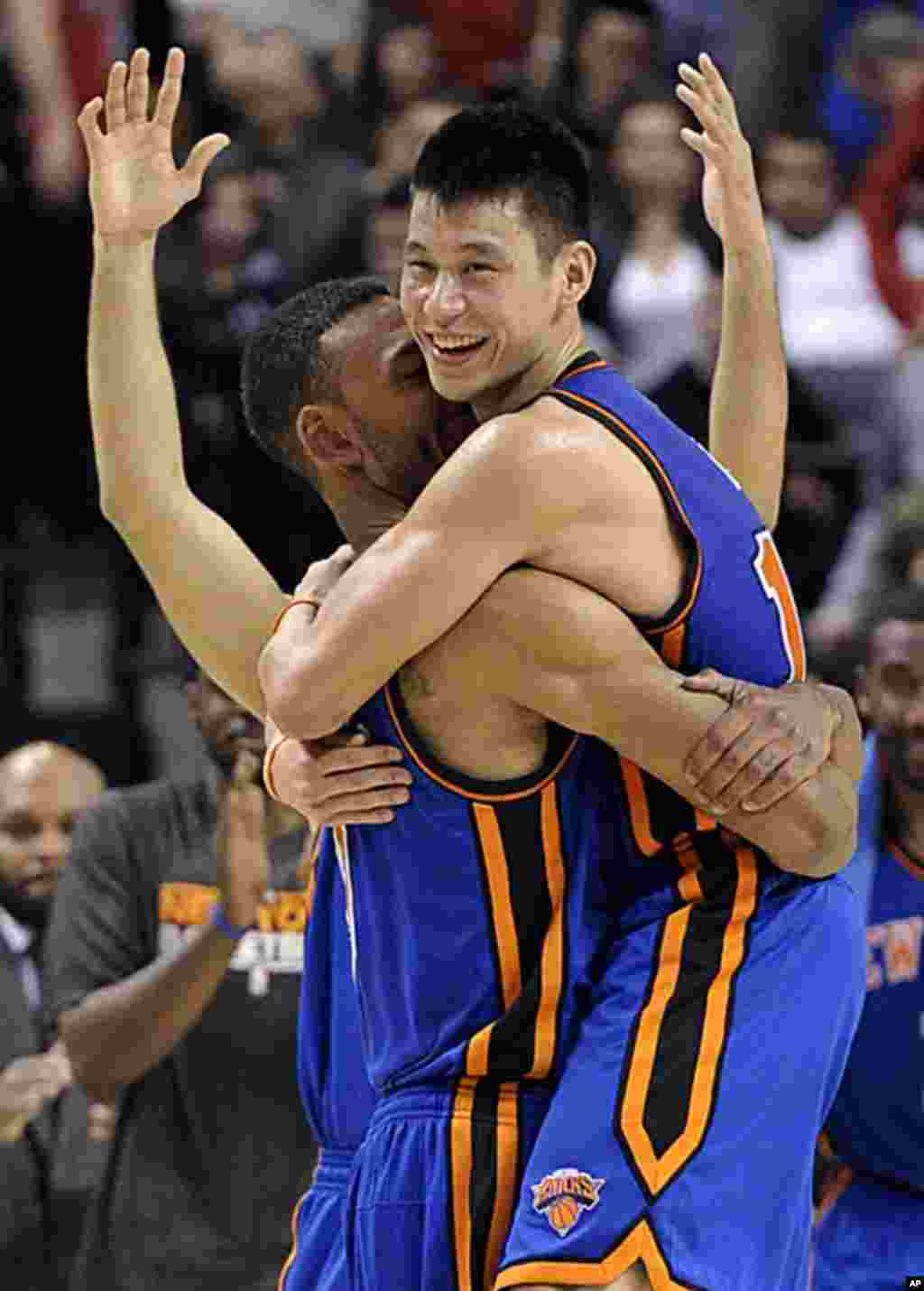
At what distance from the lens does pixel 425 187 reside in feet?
12.4

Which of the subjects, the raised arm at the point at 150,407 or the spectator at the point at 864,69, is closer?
the raised arm at the point at 150,407

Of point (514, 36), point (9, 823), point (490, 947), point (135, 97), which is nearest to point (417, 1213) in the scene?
point (490, 947)

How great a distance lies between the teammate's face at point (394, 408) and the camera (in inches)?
155

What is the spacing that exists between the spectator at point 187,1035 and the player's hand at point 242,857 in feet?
0.31

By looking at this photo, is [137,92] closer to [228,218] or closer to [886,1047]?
[886,1047]

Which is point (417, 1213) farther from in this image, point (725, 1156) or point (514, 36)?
point (514, 36)

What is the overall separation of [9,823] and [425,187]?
10.3ft

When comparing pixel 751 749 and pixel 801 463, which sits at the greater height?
pixel 801 463

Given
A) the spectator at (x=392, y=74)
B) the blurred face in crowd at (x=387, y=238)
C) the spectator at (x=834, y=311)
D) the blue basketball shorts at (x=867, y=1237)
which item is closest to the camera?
the blue basketball shorts at (x=867, y=1237)

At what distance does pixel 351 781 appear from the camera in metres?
3.80

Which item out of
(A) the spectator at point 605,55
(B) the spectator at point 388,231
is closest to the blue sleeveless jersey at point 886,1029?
(B) the spectator at point 388,231

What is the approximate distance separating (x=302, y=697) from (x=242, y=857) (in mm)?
1495

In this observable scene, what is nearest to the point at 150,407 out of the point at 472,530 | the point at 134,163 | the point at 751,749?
the point at 134,163

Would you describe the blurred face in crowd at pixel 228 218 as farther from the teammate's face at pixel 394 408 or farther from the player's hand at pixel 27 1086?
the teammate's face at pixel 394 408
